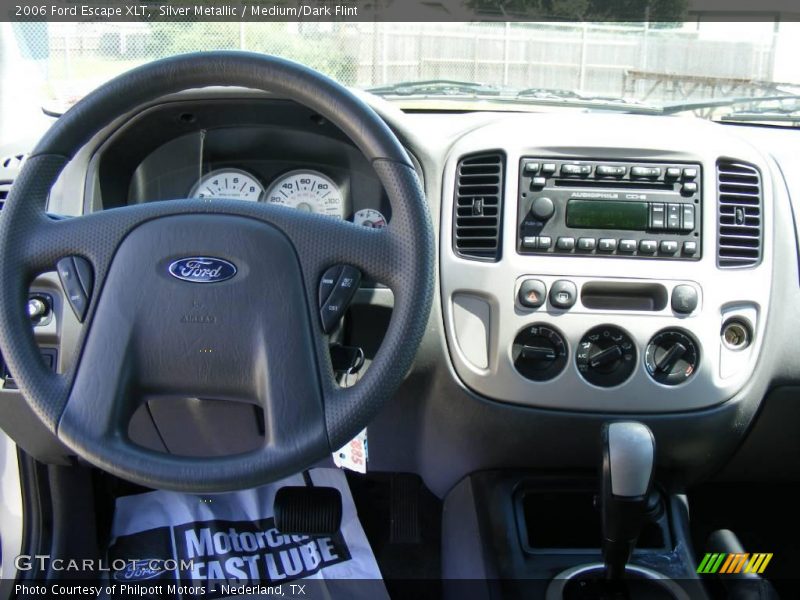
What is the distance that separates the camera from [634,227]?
5.39 ft

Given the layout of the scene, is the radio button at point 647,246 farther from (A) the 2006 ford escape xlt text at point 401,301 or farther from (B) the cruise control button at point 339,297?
(B) the cruise control button at point 339,297

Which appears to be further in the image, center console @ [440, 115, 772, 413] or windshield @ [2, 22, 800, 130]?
windshield @ [2, 22, 800, 130]

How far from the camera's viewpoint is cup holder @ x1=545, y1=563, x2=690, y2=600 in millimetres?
1625

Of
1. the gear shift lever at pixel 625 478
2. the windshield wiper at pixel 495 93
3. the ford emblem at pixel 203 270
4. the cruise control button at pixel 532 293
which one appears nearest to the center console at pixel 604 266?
the cruise control button at pixel 532 293

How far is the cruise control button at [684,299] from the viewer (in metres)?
1.62

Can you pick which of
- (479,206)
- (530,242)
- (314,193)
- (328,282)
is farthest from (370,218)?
(328,282)

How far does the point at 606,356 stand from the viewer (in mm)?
1643

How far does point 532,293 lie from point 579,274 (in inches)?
4.3

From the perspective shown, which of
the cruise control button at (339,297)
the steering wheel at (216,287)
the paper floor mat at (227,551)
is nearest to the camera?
the steering wheel at (216,287)

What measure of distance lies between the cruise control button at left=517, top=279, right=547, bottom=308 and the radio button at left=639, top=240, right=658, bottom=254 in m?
0.22

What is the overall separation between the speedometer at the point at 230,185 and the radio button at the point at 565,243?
72 centimetres

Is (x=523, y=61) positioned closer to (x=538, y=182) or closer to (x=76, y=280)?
(x=538, y=182)

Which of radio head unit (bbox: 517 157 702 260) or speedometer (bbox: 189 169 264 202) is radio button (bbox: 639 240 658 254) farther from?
speedometer (bbox: 189 169 264 202)

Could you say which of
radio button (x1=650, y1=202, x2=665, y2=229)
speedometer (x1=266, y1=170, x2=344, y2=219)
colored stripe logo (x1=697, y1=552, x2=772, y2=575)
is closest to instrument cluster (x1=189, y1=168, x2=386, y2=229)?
speedometer (x1=266, y1=170, x2=344, y2=219)
